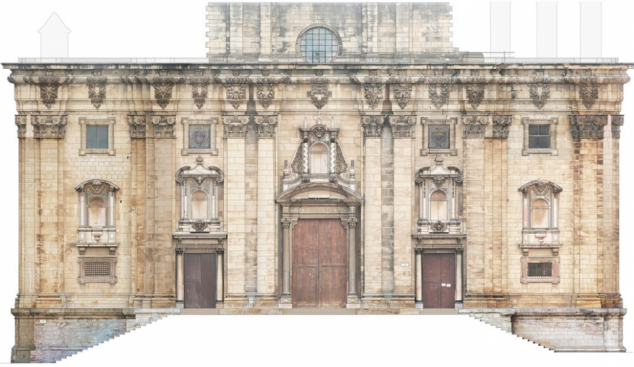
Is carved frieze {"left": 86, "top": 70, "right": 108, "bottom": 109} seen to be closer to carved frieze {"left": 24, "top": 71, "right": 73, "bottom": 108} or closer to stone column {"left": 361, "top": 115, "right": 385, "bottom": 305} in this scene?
carved frieze {"left": 24, "top": 71, "right": 73, "bottom": 108}

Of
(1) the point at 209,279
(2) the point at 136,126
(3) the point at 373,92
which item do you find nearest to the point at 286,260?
(1) the point at 209,279

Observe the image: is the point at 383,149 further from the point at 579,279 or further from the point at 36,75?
the point at 36,75

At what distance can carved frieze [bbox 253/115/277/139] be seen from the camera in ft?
161

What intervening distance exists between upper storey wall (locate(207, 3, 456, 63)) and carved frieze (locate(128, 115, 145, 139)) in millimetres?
4255

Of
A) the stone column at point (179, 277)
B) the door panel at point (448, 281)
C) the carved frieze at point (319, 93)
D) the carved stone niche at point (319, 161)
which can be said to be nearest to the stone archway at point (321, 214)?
the carved stone niche at point (319, 161)

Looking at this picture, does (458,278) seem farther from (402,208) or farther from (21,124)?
(21,124)

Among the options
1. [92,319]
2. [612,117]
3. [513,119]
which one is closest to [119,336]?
[92,319]

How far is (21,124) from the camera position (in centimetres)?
4966

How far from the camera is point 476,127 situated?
4947 cm

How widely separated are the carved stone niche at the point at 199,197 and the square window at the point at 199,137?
653mm

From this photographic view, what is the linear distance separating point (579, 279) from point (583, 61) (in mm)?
9668

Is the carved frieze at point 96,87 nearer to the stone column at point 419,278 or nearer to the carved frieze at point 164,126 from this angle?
the carved frieze at point 164,126

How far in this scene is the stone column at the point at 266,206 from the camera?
49.2m

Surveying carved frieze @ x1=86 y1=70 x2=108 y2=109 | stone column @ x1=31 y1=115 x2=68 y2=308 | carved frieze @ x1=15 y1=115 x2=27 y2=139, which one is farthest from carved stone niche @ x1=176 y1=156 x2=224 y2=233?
carved frieze @ x1=15 y1=115 x2=27 y2=139
